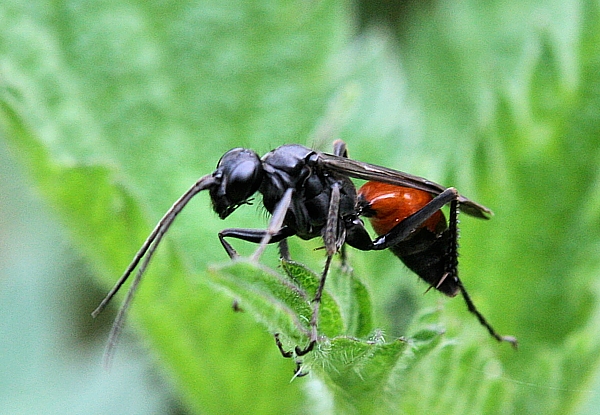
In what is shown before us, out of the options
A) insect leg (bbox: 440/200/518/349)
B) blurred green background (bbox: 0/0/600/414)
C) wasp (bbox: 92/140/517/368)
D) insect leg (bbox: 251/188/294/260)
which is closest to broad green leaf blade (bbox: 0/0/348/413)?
blurred green background (bbox: 0/0/600/414)

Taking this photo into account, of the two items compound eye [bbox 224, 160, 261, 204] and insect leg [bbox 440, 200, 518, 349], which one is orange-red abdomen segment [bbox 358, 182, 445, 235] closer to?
insect leg [bbox 440, 200, 518, 349]

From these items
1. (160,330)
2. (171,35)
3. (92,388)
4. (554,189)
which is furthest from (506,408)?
(92,388)

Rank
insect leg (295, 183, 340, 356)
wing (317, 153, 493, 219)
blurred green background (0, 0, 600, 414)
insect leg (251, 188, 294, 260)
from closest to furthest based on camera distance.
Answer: insect leg (295, 183, 340, 356), insect leg (251, 188, 294, 260), blurred green background (0, 0, 600, 414), wing (317, 153, 493, 219)

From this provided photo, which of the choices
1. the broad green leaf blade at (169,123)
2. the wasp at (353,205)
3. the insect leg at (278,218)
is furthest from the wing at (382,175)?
the broad green leaf blade at (169,123)

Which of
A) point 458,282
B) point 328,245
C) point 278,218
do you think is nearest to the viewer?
point 278,218

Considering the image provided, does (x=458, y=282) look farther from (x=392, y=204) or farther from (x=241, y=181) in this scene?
(x=241, y=181)

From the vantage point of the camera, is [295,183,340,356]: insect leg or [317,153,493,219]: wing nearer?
[295,183,340,356]: insect leg

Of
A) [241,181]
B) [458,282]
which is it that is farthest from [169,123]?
[458,282]

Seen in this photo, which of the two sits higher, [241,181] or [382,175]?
[241,181]
